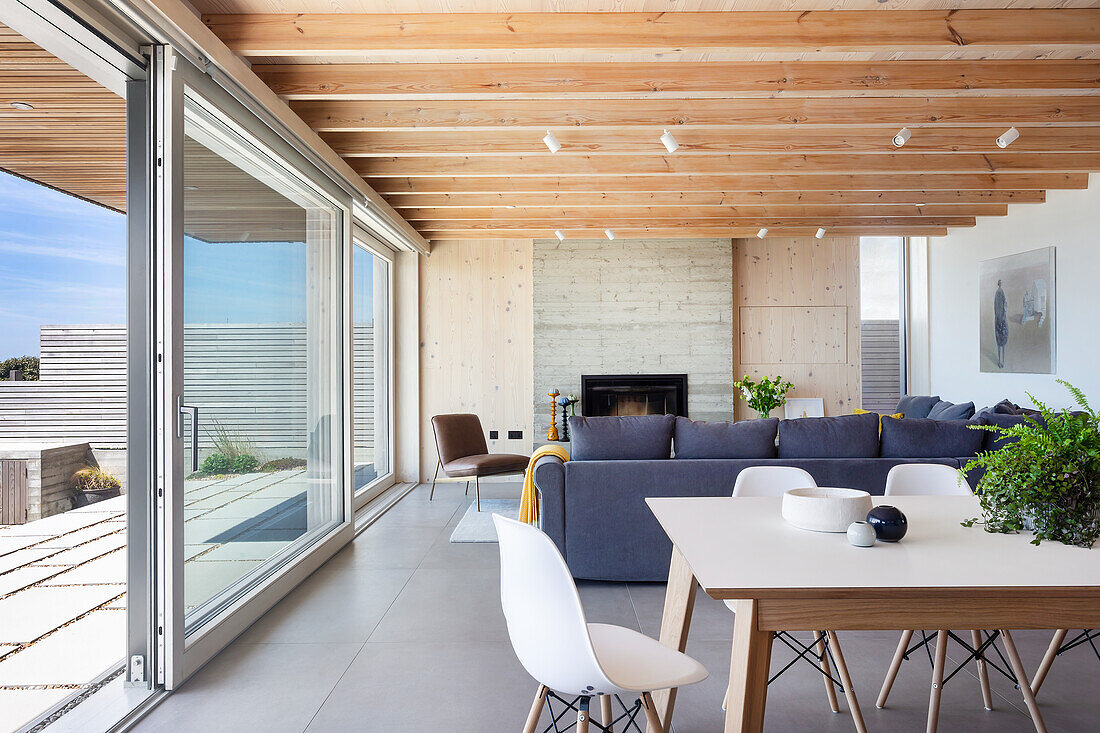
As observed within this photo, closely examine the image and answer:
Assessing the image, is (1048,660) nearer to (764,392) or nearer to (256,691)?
(256,691)

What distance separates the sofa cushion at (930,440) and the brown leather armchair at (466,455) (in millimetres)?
2859

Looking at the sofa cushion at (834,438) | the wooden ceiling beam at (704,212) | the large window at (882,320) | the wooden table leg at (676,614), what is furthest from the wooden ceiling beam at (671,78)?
the large window at (882,320)

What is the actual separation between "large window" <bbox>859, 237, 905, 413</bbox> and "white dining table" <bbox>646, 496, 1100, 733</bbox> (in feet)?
22.5

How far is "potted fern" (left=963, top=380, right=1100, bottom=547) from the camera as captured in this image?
1.75 meters

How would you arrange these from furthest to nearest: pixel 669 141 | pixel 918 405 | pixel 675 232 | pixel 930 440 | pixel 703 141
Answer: pixel 675 232
pixel 918 405
pixel 703 141
pixel 669 141
pixel 930 440

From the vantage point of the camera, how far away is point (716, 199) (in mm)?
5977

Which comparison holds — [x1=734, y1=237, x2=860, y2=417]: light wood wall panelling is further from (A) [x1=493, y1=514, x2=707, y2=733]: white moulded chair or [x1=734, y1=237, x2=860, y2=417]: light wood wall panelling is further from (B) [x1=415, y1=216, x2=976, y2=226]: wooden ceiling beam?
(A) [x1=493, y1=514, x2=707, y2=733]: white moulded chair

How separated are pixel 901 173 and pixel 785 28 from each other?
2.82 meters

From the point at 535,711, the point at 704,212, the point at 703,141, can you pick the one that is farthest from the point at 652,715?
the point at 704,212

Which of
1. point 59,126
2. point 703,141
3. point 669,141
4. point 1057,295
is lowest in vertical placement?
point 1057,295

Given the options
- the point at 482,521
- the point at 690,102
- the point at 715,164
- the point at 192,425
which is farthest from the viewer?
the point at 482,521

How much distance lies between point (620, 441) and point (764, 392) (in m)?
4.04

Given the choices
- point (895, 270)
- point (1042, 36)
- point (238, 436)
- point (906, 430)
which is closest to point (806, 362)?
point (895, 270)

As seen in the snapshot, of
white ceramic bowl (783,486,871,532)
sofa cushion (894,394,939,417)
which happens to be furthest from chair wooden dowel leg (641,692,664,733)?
sofa cushion (894,394,939,417)
